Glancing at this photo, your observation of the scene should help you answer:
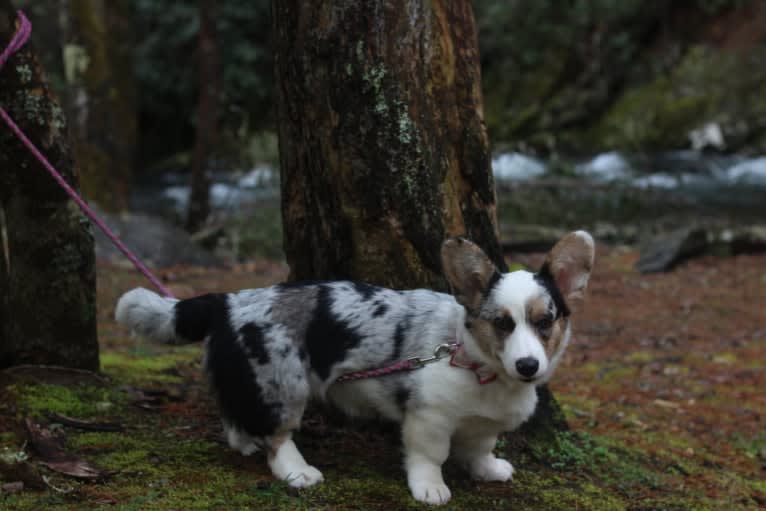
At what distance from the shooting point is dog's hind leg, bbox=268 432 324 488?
12.6 feet

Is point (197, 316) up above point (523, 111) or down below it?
below

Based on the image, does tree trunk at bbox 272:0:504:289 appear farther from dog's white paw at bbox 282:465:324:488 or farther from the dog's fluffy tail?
dog's white paw at bbox 282:465:324:488

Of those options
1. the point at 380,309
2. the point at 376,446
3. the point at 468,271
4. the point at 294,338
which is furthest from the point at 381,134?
the point at 376,446

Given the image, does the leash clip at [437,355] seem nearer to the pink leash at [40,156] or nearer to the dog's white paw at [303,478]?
the dog's white paw at [303,478]

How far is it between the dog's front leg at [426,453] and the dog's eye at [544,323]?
627mm

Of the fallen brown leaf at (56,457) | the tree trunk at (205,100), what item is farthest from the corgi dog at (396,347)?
the tree trunk at (205,100)

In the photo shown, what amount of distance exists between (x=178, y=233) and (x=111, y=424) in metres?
8.38

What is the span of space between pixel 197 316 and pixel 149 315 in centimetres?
23

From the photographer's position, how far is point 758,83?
21.6 metres

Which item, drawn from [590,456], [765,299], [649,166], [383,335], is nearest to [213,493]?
[383,335]

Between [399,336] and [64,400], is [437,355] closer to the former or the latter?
[399,336]

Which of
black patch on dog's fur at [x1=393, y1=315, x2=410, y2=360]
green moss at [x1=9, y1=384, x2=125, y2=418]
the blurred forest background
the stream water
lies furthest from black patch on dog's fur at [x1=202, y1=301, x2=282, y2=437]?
the stream water

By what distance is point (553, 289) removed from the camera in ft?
11.7

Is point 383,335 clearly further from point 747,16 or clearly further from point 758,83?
point 747,16
